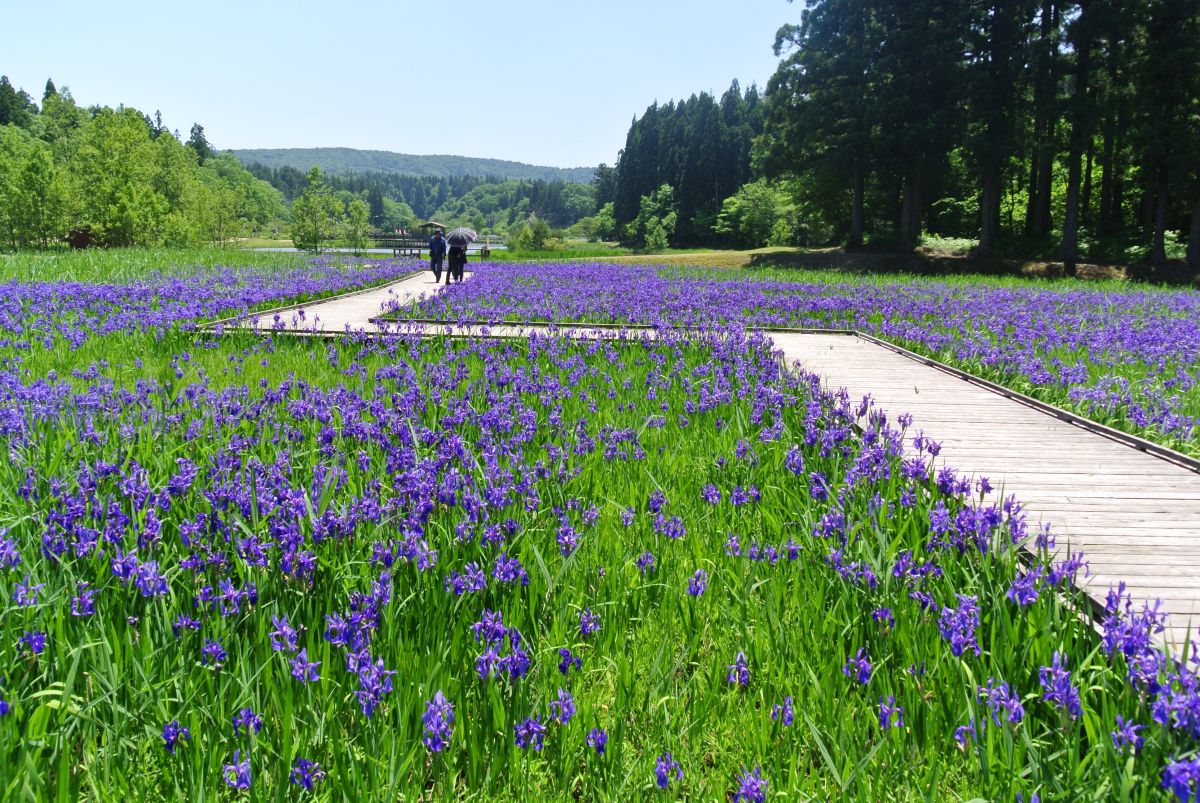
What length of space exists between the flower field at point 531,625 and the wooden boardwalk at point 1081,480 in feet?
1.00

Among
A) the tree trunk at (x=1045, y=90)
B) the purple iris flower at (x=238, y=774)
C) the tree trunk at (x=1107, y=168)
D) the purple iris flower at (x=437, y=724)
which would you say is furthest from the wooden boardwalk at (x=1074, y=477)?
the tree trunk at (x=1107, y=168)

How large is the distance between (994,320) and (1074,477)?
8741 mm

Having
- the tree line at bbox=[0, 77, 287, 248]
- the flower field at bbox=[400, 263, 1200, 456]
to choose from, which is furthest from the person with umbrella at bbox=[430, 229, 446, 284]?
the tree line at bbox=[0, 77, 287, 248]

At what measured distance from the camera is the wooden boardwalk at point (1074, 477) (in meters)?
3.20

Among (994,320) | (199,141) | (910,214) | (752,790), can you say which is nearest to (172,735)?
(752,790)

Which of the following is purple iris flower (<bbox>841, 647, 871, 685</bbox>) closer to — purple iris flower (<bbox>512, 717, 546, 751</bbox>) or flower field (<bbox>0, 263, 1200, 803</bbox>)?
flower field (<bbox>0, 263, 1200, 803</bbox>)

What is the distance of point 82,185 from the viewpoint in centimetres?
4194

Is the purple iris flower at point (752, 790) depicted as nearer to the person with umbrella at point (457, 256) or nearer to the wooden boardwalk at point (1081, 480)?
the wooden boardwalk at point (1081, 480)

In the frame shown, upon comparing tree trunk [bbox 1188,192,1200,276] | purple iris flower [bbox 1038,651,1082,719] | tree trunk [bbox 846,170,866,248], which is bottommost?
purple iris flower [bbox 1038,651,1082,719]

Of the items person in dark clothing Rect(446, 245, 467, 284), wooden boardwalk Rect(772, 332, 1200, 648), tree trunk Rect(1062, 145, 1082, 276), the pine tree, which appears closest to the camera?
wooden boardwalk Rect(772, 332, 1200, 648)

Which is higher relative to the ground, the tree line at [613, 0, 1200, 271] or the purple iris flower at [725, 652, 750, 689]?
A: the tree line at [613, 0, 1200, 271]

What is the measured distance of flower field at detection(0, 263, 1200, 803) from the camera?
195cm

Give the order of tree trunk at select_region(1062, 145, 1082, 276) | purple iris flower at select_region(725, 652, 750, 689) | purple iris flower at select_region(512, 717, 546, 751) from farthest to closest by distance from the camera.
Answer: tree trunk at select_region(1062, 145, 1082, 276)
purple iris flower at select_region(725, 652, 750, 689)
purple iris flower at select_region(512, 717, 546, 751)

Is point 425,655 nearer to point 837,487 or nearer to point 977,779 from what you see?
point 977,779
